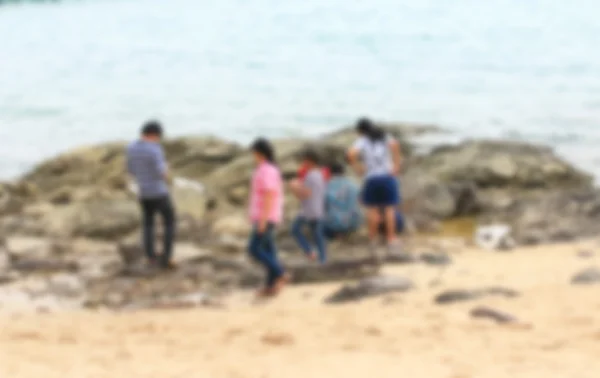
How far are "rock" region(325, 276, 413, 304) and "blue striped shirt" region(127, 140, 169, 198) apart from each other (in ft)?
8.62

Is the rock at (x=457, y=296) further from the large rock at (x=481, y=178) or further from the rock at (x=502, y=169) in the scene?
the rock at (x=502, y=169)

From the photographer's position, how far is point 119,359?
7504 millimetres

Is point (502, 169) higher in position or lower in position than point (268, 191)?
lower

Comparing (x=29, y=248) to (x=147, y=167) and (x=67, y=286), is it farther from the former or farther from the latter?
(x=147, y=167)

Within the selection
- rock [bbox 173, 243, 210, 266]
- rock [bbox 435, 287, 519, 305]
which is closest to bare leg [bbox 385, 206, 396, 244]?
rock [bbox 173, 243, 210, 266]

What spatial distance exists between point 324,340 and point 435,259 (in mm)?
4859

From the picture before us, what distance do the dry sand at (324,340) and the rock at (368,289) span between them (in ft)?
0.65

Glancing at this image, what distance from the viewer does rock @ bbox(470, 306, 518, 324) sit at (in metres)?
8.20

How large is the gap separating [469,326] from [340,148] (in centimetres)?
1642

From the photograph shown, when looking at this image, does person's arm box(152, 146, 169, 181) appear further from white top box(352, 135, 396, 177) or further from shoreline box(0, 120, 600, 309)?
white top box(352, 135, 396, 177)

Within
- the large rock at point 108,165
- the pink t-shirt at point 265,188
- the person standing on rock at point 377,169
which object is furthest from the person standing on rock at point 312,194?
the large rock at point 108,165

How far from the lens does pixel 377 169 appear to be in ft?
41.7

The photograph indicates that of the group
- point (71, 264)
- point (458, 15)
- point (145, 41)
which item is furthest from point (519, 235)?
point (458, 15)

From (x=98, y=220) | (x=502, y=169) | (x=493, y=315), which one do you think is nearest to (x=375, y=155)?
(x=493, y=315)
